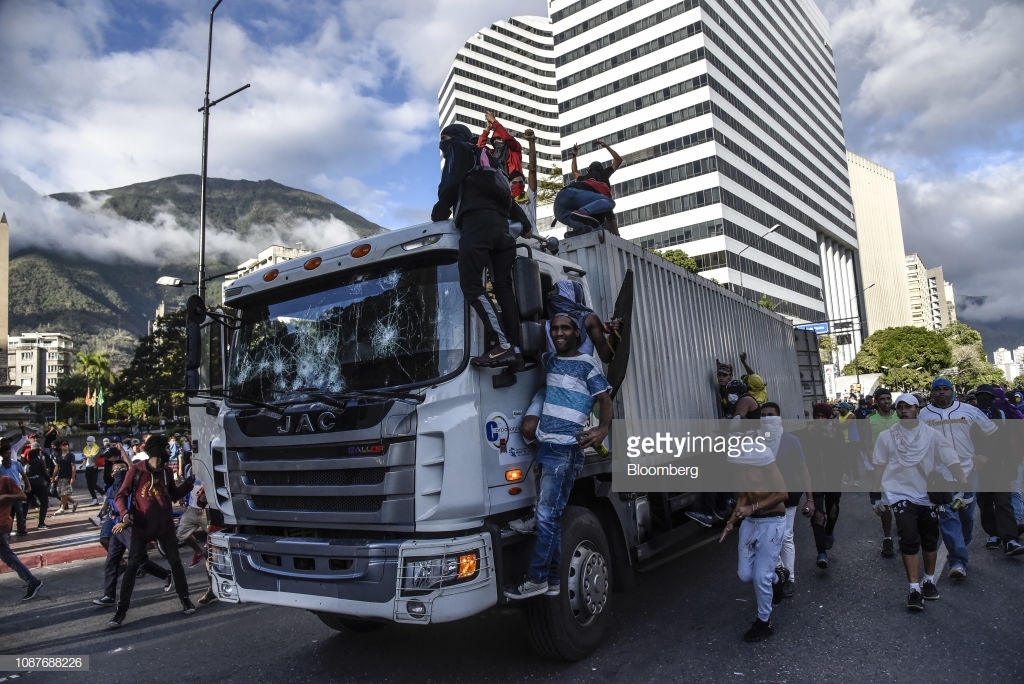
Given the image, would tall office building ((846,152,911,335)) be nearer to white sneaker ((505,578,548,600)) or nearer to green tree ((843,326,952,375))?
green tree ((843,326,952,375))

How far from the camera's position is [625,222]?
6375 centimetres

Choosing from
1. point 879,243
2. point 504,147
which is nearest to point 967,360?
point 879,243

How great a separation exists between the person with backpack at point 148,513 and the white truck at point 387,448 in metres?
2.07

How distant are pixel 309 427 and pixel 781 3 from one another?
94.1 meters

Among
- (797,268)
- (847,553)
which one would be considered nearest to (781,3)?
(797,268)

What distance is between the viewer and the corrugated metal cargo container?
5.28 metres

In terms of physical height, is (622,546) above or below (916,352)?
below

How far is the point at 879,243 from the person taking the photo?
124375 mm

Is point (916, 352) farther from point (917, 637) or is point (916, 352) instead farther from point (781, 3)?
point (917, 637)

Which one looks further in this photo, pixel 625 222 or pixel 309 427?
pixel 625 222

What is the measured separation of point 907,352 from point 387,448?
76.5m

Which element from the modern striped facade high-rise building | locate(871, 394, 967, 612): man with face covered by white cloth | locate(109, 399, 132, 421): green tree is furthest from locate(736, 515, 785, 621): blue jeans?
locate(109, 399, 132, 421): green tree

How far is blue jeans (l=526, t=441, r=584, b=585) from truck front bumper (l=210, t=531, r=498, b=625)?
328 millimetres

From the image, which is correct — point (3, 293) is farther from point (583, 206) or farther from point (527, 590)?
point (527, 590)
